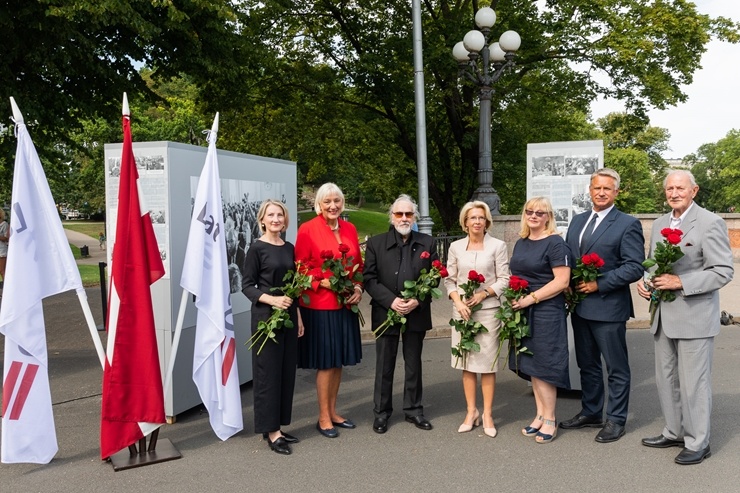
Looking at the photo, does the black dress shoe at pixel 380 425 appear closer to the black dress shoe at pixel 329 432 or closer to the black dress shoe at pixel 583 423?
the black dress shoe at pixel 329 432

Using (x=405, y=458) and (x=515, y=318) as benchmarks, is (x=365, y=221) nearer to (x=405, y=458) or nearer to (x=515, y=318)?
(x=515, y=318)

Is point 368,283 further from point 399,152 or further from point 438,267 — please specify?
point 399,152

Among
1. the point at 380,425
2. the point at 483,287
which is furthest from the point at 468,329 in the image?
the point at 380,425

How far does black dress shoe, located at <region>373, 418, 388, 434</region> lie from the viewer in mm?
5117

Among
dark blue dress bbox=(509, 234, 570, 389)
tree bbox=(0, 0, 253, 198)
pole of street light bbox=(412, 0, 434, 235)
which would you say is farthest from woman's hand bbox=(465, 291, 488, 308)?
pole of street light bbox=(412, 0, 434, 235)

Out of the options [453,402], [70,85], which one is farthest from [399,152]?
[453,402]

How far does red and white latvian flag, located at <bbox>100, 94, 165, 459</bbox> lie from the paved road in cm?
34

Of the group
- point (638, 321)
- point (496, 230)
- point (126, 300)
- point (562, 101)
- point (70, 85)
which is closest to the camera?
point (126, 300)

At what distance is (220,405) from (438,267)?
1948mm

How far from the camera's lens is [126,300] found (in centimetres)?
437

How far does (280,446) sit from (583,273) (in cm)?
256

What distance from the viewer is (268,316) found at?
4758 millimetres

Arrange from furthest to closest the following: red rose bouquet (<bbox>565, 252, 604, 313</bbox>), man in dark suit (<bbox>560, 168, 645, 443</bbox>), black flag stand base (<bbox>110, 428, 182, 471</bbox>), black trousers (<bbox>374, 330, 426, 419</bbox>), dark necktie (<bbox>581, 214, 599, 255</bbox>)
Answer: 1. black trousers (<bbox>374, 330, 426, 419</bbox>)
2. dark necktie (<bbox>581, 214, 599, 255</bbox>)
3. man in dark suit (<bbox>560, 168, 645, 443</bbox>)
4. red rose bouquet (<bbox>565, 252, 604, 313</bbox>)
5. black flag stand base (<bbox>110, 428, 182, 471</bbox>)

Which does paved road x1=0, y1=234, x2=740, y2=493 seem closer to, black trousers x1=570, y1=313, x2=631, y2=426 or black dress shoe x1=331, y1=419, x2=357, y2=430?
black dress shoe x1=331, y1=419, x2=357, y2=430
